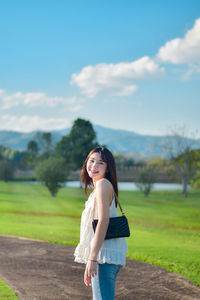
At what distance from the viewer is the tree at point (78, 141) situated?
5350cm

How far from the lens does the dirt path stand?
20.6 feet

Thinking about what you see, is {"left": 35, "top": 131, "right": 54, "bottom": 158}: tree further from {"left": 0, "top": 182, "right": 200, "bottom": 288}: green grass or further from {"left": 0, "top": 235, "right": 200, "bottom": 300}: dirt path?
{"left": 0, "top": 235, "right": 200, "bottom": 300}: dirt path

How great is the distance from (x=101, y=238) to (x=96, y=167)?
69 centimetres

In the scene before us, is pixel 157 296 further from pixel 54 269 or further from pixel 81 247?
pixel 81 247

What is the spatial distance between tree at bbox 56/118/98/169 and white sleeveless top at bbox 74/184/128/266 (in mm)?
49233

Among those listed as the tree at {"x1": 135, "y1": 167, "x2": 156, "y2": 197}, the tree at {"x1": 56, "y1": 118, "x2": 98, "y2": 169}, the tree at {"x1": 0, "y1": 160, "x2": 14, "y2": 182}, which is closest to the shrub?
the tree at {"x1": 0, "y1": 160, "x2": 14, "y2": 182}

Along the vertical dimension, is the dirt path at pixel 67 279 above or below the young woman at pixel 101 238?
below

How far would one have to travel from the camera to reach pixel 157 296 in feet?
20.6

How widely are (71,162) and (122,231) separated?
5305cm

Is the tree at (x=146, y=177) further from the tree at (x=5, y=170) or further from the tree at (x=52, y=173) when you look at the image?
the tree at (x=5, y=170)

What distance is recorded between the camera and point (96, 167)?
12.0 feet

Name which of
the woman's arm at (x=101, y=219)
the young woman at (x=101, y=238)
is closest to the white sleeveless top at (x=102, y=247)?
the young woman at (x=101, y=238)

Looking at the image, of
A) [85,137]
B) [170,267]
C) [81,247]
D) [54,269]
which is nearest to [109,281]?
[81,247]

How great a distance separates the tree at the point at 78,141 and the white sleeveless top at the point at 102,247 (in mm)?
49233
